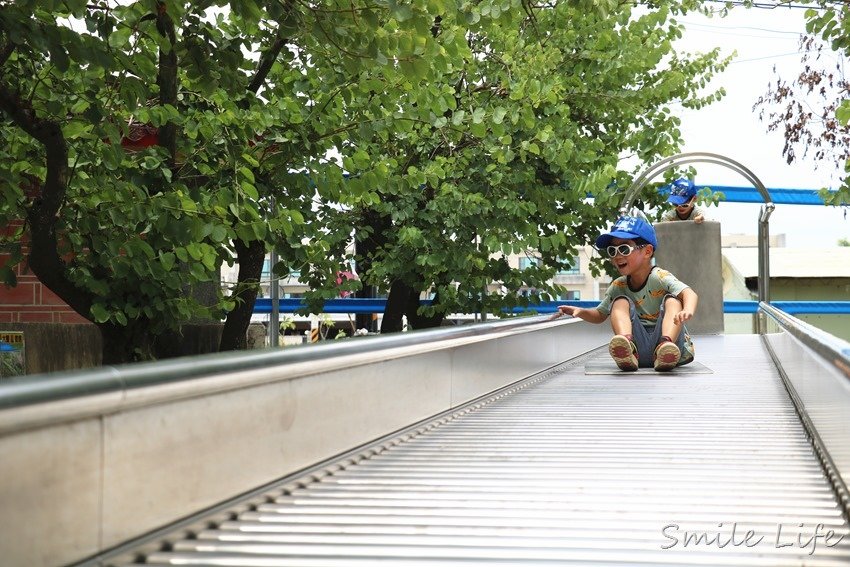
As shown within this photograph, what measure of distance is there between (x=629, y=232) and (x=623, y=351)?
35.8 inches

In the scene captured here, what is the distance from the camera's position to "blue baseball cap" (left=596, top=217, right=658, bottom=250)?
319 inches

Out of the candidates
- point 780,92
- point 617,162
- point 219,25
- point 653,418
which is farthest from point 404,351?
point 780,92

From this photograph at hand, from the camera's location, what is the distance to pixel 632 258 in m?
8.22

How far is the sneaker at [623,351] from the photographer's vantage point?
8070mm

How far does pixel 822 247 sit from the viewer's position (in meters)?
27.8

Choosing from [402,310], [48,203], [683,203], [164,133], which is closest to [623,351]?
[164,133]

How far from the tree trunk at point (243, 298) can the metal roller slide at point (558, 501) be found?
5690 millimetres

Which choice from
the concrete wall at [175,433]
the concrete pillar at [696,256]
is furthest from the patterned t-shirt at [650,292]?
the concrete pillar at [696,256]

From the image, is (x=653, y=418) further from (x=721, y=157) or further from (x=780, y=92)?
(x=780, y=92)

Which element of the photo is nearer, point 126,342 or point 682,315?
Result: point 682,315

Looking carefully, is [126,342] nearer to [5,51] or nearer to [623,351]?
[5,51]

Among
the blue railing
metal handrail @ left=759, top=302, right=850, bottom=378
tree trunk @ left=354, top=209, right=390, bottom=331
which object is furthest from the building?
metal handrail @ left=759, top=302, right=850, bottom=378

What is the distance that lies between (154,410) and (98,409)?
34cm

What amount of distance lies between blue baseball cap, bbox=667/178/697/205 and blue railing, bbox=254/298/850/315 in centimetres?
284
